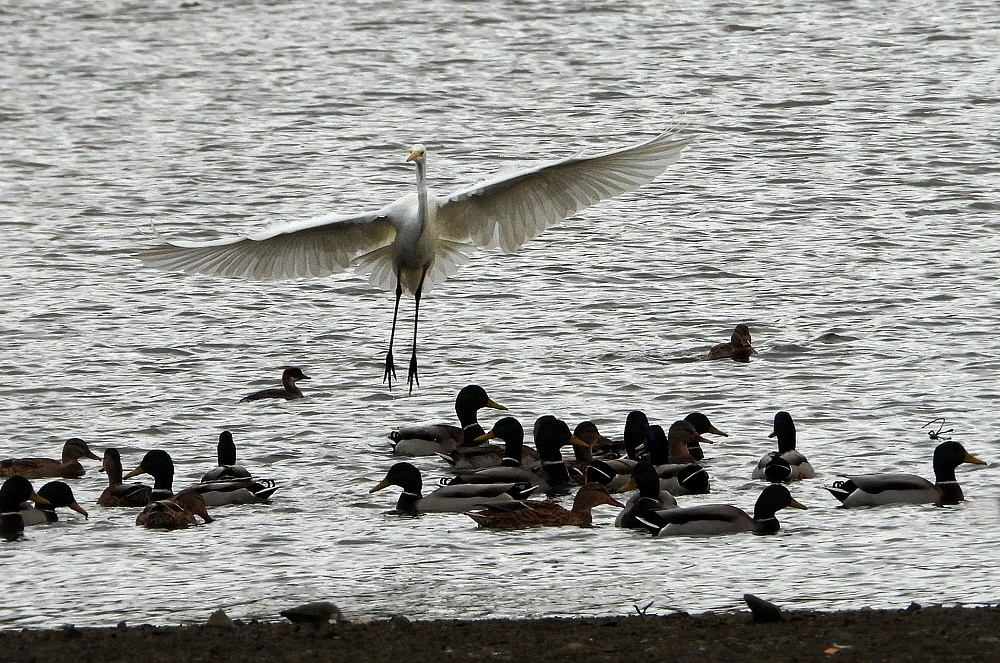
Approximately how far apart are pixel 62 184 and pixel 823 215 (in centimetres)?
990

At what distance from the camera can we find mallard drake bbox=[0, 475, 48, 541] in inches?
489

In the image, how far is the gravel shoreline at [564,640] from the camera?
A: 8688 millimetres

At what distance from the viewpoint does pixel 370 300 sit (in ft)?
65.6

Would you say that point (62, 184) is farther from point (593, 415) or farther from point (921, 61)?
point (921, 61)

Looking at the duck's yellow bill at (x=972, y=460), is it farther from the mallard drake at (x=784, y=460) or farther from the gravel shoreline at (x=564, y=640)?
the gravel shoreline at (x=564, y=640)

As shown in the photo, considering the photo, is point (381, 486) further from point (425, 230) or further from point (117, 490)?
point (425, 230)

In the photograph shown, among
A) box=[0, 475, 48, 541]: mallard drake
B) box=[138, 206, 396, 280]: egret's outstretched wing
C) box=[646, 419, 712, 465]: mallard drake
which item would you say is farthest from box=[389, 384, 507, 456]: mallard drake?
box=[0, 475, 48, 541]: mallard drake

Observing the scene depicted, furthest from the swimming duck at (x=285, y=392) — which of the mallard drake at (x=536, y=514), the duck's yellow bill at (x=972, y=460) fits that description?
the duck's yellow bill at (x=972, y=460)

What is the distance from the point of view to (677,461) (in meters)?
13.4

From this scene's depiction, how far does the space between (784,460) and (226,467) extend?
381 cm

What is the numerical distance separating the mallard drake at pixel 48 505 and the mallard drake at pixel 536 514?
8.75ft

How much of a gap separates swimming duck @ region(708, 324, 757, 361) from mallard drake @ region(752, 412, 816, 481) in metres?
3.01

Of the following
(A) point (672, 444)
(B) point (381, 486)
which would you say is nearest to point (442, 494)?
(B) point (381, 486)

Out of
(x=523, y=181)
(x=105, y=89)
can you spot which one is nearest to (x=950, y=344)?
(x=523, y=181)
